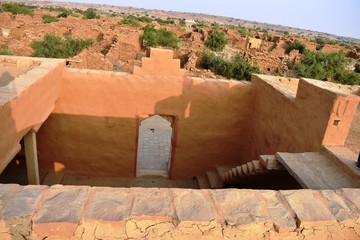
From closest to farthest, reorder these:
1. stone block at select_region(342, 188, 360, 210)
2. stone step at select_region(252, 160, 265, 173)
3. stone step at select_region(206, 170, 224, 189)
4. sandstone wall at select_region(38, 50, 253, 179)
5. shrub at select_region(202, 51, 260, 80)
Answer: stone block at select_region(342, 188, 360, 210)
stone step at select_region(252, 160, 265, 173)
sandstone wall at select_region(38, 50, 253, 179)
stone step at select_region(206, 170, 224, 189)
shrub at select_region(202, 51, 260, 80)

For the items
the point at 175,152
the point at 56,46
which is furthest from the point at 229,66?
the point at 175,152

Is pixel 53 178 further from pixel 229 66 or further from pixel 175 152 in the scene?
pixel 229 66

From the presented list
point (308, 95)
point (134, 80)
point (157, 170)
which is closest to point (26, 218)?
point (308, 95)

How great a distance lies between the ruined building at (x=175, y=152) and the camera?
215 cm

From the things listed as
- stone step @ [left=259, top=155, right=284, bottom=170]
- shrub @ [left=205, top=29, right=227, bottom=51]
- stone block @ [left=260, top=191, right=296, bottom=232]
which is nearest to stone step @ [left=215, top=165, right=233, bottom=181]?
stone step @ [left=259, top=155, right=284, bottom=170]

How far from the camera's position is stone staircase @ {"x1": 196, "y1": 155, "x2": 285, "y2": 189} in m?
4.68

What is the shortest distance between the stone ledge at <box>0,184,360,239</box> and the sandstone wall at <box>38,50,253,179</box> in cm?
526

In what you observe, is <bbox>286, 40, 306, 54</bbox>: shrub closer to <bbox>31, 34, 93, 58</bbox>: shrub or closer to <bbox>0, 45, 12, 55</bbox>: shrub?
<bbox>31, 34, 93, 58</bbox>: shrub

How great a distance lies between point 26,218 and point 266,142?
5.91 metres

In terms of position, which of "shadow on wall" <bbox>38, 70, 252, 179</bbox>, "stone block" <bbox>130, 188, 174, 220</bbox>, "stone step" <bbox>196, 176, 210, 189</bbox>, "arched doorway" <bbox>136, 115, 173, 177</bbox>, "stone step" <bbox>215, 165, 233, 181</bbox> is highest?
"stone block" <bbox>130, 188, 174, 220</bbox>

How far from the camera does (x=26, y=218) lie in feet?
6.52

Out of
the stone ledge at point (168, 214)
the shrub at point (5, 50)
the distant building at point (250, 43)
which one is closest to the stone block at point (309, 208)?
the stone ledge at point (168, 214)

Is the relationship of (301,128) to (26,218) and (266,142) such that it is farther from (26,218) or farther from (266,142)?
(26,218)

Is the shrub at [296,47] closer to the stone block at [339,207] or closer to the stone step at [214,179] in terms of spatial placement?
the stone step at [214,179]
